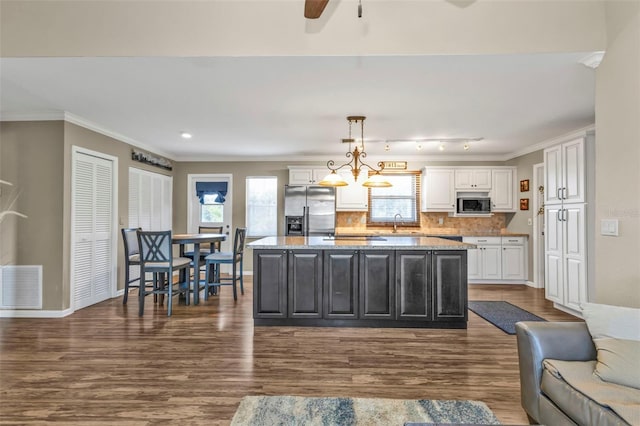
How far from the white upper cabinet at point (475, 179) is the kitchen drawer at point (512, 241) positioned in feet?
3.37

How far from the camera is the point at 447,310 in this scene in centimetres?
374

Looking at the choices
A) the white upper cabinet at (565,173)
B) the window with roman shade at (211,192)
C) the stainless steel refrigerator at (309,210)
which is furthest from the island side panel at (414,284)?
the window with roman shade at (211,192)

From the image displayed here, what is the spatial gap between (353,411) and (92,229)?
4.24 metres

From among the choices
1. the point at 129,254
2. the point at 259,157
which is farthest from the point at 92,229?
the point at 259,157

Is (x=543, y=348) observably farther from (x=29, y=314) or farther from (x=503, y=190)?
(x=503, y=190)

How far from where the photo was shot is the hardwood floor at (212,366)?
224 centimetres

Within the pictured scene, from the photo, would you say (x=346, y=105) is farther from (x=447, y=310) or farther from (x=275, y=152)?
(x=275, y=152)

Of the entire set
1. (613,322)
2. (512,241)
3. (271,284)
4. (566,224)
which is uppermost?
(566,224)

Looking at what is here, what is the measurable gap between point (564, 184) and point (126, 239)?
5738 mm

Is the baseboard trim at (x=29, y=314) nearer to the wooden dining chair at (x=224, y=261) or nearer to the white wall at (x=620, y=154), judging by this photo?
the wooden dining chair at (x=224, y=261)

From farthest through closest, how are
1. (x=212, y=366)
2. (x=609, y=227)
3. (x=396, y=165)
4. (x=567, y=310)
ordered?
(x=396, y=165) → (x=567, y=310) → (x=212, y=366) → (x=609, y=227)

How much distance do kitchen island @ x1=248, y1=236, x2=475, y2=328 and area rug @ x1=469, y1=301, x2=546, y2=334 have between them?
486mm

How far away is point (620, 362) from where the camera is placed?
1688mm

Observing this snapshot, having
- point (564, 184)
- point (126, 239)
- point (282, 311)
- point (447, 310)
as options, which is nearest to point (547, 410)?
point (447, 310)
